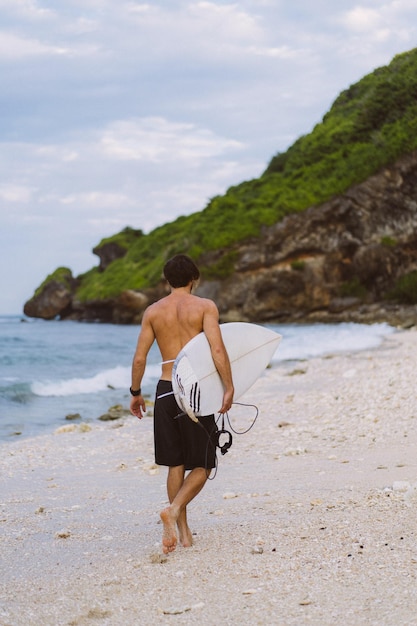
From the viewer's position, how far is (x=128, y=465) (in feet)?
26.0

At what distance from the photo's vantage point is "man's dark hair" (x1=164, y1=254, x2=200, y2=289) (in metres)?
4.89

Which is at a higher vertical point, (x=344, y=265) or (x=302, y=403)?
(x=344, y=265)

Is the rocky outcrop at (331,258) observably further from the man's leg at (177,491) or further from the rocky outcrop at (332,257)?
the man's leg at (177,491)

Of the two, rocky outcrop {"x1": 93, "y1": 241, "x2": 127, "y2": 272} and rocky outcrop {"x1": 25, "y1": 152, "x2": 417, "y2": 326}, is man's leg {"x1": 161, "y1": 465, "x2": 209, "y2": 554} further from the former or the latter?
rocky outcrop {"x1": 93, "y1": 241, "x2": 127, "y2": 272}

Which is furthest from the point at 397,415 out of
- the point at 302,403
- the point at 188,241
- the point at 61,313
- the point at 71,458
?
the point at 61,313

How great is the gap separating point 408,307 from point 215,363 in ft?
136

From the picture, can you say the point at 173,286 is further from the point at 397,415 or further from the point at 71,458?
the point at 397,415

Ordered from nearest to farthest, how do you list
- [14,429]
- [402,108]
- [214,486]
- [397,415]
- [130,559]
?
[130,559] → [214,486] → [397,415] → [14,429] → [402,108]

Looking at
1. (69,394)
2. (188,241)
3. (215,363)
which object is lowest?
(69,394)

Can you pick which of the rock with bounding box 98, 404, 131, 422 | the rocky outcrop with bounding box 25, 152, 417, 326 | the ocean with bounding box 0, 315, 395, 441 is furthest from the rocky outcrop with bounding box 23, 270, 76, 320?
the rock with bounding box 98, 404, 131, 422

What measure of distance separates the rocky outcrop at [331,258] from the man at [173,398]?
1684 inches

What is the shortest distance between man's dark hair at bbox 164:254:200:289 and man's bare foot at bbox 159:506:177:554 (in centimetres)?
157

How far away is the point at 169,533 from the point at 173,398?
0.89 m

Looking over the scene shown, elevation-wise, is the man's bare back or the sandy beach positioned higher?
the man's bare back
